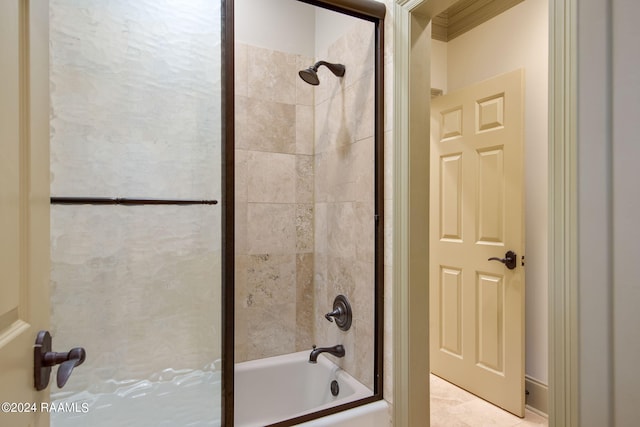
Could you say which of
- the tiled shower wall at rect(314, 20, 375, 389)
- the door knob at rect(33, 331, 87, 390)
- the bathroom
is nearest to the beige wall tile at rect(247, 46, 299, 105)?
the tiled shower wall at rect(314, 20, 375, 389)

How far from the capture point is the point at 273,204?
211 cm

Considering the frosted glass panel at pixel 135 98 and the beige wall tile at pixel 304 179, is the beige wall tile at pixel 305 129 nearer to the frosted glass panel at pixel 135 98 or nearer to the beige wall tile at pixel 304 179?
the beige wall tile at pixel 304 179

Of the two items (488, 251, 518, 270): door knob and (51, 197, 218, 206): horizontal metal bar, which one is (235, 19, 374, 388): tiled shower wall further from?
(488, 251, 518, 270): door knob

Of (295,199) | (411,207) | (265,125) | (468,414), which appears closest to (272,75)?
(265,125)

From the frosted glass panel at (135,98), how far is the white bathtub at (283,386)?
3.65 ft

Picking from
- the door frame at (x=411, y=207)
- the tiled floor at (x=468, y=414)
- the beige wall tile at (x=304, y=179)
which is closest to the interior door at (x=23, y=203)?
the door frame at (x=411, y=207)

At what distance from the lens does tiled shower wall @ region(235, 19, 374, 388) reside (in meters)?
1.84

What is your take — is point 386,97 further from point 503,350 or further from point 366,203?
point 503,350

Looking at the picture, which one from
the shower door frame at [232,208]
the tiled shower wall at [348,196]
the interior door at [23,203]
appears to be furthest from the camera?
the tiled shower wall at [348,196]

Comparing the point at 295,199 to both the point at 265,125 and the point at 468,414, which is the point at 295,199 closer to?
the point at 265,125

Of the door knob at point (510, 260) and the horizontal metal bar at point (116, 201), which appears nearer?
the horizontal metal bar at point (116, 201)

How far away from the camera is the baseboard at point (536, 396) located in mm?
2069

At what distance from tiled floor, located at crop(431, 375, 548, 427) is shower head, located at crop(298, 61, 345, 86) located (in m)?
2.06

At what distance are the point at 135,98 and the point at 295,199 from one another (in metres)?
1.02
